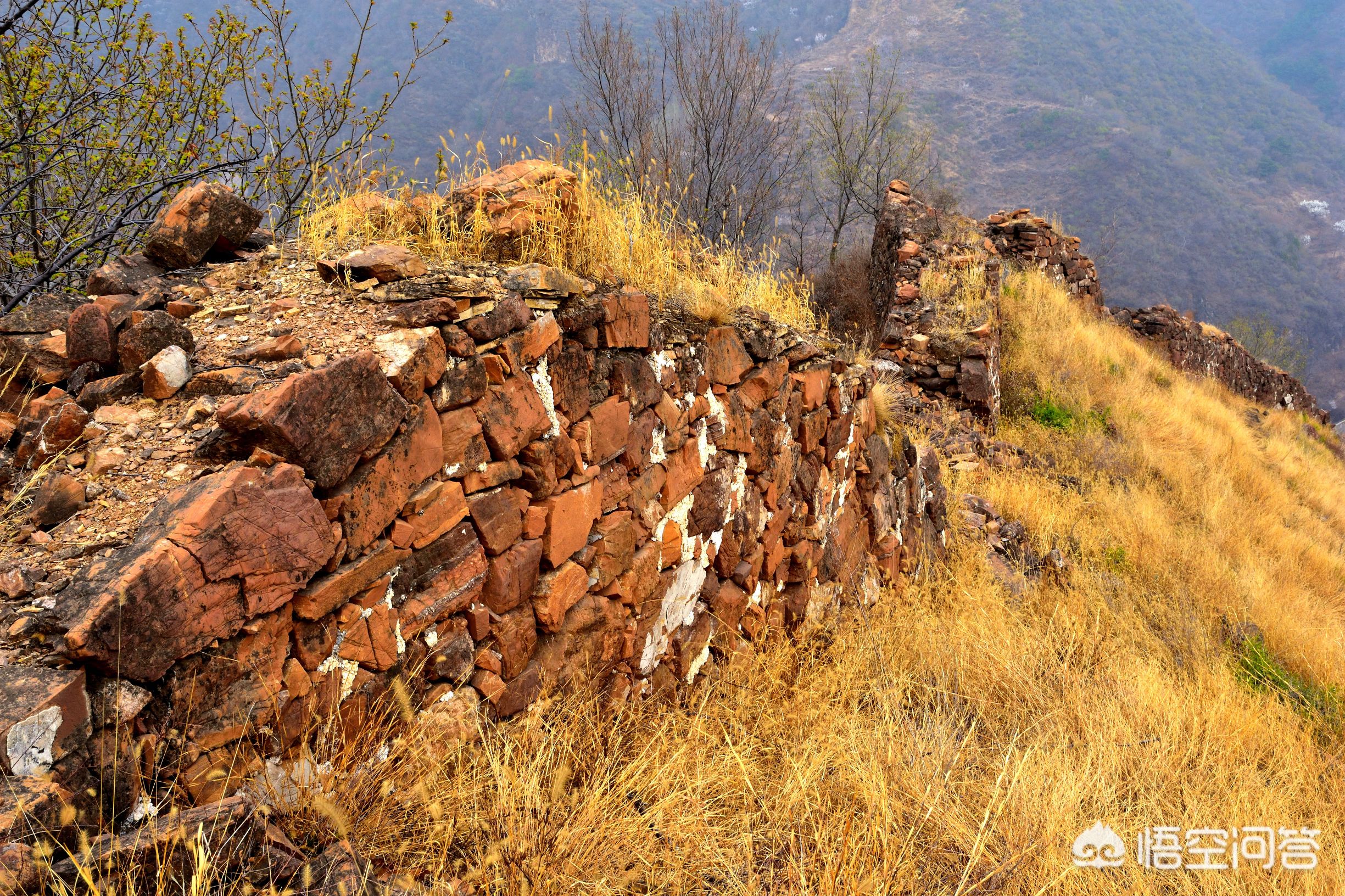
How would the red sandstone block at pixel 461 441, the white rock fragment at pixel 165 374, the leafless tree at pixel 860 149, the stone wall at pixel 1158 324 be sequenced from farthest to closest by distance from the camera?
the leafless tree at pixel 860 149 < the stone wall at pixel 1158 324 < the red sandstone block at pixel 461 441 < the white rock fragment at pixel 165 374

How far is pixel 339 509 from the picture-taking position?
197cm

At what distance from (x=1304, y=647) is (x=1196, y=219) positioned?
40363mm

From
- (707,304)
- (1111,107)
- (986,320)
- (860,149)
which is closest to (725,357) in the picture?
(707,304)

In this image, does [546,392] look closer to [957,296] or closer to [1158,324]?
[957,296]

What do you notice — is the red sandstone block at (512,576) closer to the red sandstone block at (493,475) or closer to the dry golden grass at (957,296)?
the red sandstone block at (493,475)

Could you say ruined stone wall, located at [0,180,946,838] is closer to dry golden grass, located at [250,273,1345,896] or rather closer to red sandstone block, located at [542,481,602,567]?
red sandstone block, located at [542,481,602,567]

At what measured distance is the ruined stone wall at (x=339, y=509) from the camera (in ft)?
5.12

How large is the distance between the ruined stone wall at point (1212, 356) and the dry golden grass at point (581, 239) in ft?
46.0

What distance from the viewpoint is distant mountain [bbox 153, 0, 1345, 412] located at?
34031 mm

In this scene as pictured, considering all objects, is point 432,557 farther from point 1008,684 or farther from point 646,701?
point 1008,684

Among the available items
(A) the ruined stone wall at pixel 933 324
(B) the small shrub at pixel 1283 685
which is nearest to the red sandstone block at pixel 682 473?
(B) the small shrub at pixel 1283 685

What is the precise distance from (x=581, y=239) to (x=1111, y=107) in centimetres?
5582

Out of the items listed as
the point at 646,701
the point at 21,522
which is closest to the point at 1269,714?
the point at 646,701

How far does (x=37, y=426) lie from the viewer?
6.82ft
